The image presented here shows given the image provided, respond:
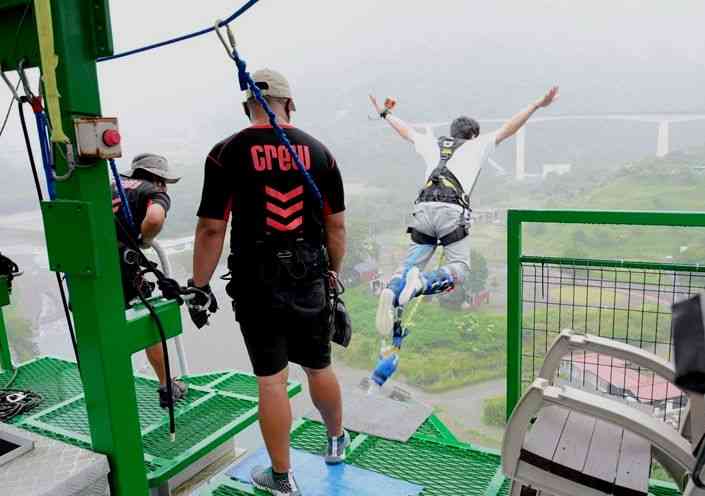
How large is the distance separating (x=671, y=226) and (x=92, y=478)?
1.88 metres

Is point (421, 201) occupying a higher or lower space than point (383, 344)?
higher

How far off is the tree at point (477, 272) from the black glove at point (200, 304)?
2.34 m

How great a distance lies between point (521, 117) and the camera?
12.0 ft

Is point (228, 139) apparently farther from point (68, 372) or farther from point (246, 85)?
point (68, 372)

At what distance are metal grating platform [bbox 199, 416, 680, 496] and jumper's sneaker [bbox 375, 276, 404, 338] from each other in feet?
3.67

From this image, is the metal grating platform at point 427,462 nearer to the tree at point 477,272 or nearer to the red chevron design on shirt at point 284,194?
the red chevron design on shirt at point 284,194

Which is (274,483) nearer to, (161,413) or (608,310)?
(161,413)

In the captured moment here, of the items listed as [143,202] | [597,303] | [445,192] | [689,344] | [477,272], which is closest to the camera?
[689,344]

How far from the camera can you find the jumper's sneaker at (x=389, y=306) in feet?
11.7

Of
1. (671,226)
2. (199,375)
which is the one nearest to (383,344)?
(199,375)

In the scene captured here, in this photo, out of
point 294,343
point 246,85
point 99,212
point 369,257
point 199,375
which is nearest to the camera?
point 99,212

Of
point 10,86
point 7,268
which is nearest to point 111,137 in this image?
point 10,86

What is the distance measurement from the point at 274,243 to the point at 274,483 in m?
0.82

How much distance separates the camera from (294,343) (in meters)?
1.90
